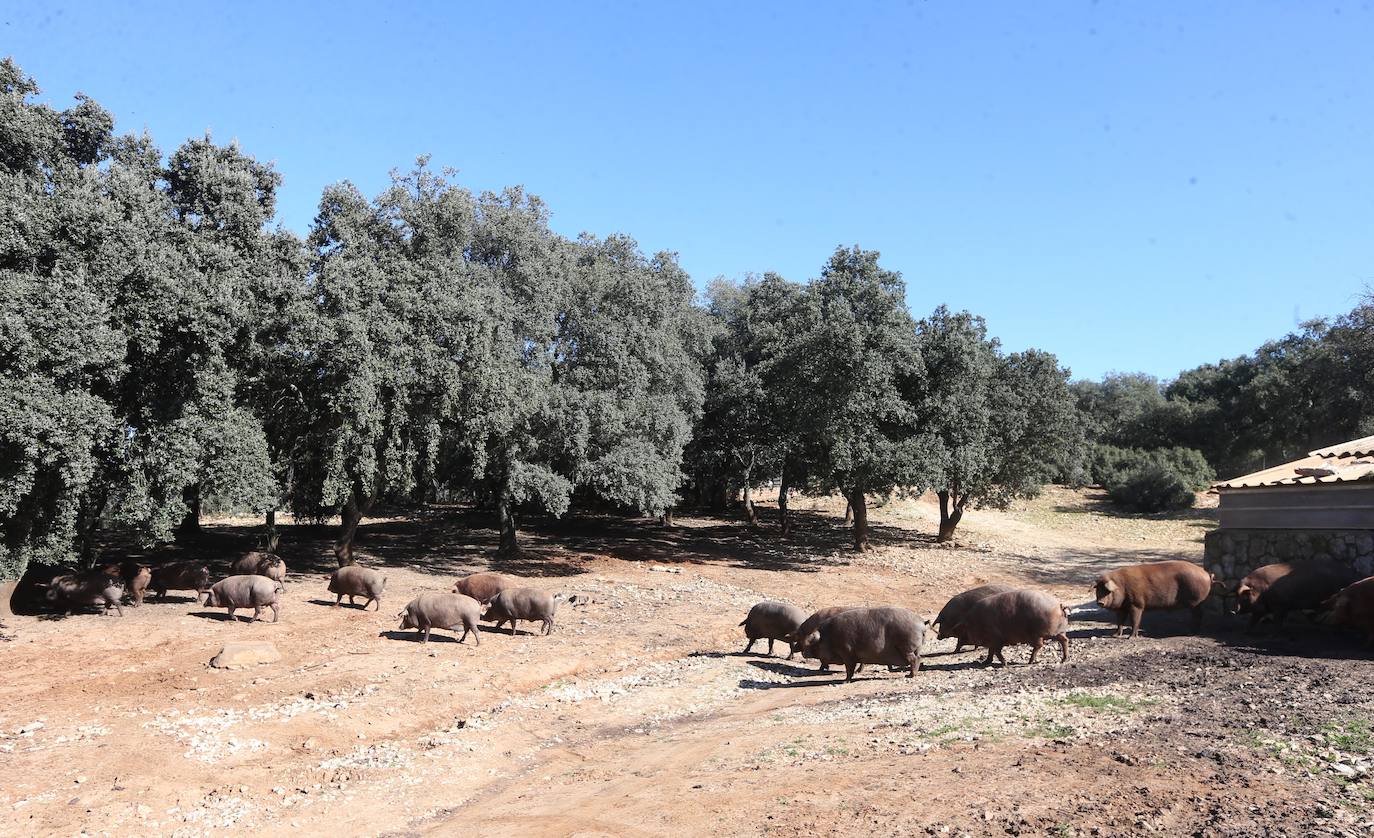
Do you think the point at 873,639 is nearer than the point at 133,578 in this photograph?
Yes

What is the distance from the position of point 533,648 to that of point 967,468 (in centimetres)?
1851

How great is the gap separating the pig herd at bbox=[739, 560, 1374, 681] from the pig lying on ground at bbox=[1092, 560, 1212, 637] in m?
0.02

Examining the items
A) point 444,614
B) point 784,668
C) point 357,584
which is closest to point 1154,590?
point 784,668

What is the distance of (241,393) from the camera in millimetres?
21266

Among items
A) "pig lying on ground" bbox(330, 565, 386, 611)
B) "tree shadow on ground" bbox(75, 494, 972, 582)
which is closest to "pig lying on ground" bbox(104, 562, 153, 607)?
"tree shadow on ground" bbox(75, 494, 972, 582)

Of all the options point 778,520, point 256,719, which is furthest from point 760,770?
point 778,520

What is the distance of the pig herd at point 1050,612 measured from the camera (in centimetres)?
1317

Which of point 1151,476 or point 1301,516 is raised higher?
point 1151,476

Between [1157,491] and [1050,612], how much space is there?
3717 cm

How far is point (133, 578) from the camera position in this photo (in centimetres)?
1895

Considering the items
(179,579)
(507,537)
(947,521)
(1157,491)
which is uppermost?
(1157,491)

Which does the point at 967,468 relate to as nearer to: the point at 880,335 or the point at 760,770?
the point at 880,335

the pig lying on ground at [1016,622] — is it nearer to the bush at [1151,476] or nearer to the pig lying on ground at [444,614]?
the pig lying on ground at [444,614]

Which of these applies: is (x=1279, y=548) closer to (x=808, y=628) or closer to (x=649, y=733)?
(x=808, y=628)
